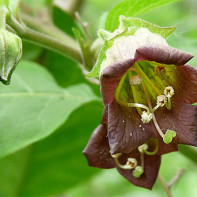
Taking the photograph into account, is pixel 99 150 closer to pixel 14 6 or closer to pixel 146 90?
pixel 146 90

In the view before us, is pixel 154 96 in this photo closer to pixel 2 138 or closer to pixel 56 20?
pixel 2 138

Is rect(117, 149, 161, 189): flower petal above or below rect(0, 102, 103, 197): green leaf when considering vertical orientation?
above

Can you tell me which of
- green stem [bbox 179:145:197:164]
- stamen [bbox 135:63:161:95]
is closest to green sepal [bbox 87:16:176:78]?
stamen [bbox 135:63:161:95]

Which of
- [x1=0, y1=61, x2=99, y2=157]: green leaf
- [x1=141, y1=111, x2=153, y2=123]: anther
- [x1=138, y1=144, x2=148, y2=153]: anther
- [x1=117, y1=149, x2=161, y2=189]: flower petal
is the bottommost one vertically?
[x1=117, y1=149, x2=161, y2=189]: flower petal

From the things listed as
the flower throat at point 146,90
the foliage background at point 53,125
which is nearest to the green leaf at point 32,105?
the foliage background at point 53,125

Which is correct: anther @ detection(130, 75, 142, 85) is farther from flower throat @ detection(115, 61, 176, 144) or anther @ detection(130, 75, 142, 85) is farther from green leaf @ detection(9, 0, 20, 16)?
green leaf @ detection(9, 0, 20, 16)

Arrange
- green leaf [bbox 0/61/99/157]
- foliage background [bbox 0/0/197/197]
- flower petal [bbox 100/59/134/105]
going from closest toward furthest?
flower petal [bbox 100/59/134/105], green leaf [bbox 0/61/99/157], foliage background [bbox 0/0/197/197]

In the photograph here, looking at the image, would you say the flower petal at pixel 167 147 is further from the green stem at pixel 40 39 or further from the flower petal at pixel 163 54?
the green stem at pixel 40 39

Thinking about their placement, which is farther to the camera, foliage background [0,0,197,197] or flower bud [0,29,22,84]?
foliage background [0,0,197,197]
